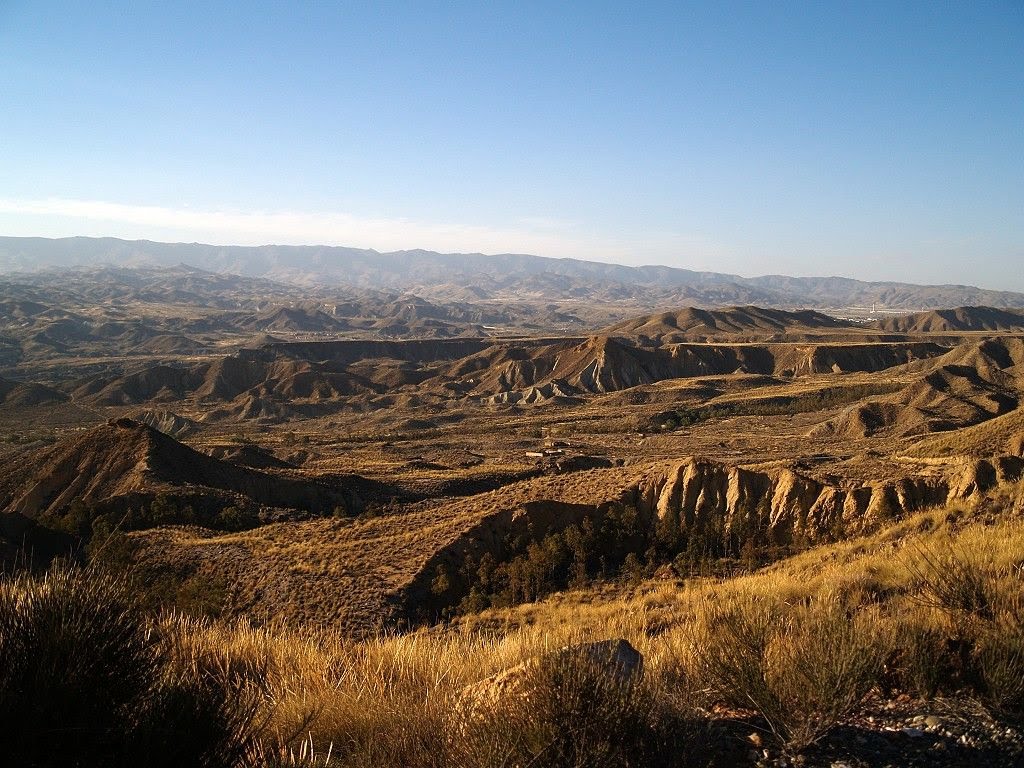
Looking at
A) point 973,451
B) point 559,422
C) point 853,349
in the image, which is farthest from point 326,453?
point 853,349

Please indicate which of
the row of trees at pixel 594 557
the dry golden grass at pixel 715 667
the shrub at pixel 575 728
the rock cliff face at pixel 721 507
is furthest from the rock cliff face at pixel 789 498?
the shrub at pixel 575 728

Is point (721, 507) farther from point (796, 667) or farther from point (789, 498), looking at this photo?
point (796, 667)

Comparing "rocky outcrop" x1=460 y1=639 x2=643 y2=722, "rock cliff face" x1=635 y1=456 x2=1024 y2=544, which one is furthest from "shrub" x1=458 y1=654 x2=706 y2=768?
"rock cliff face" x1=635 y1=456 x2=1024 y2=544

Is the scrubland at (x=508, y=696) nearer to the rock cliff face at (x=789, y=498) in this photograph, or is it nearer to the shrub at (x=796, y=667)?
the shrub at (x=796, y=667)

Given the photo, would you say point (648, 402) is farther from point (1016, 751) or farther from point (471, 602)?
point (1016, 751)

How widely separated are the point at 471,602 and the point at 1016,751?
15.0 meters

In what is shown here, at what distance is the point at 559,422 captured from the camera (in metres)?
69.8

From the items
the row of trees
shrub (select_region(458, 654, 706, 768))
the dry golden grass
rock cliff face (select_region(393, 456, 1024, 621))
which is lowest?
the row of trees

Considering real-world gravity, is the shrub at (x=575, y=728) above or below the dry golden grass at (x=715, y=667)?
above

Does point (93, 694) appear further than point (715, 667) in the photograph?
No

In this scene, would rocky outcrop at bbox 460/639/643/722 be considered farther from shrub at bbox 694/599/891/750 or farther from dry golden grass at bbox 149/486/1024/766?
shrub at bbox 694/599/891/750

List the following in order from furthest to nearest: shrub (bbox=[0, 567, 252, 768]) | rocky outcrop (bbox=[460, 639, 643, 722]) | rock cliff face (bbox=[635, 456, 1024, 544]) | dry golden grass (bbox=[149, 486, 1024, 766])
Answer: rock cliff face (bbox=[635, 456, 1024, 544])
dry golden grass (bbox=[149, 486, 1024, 766])
rocky outcrop (bbox=[460, 639, 643, 722])
shrub (bbox=[0, 567, 252, 768])

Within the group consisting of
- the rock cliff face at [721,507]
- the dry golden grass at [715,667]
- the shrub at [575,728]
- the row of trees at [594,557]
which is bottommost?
the row of trees at [594,557]

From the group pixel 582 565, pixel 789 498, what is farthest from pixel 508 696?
pixel 789 498
